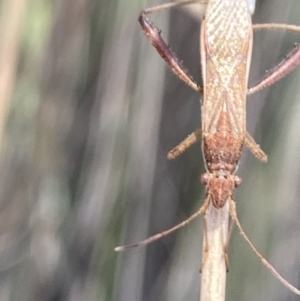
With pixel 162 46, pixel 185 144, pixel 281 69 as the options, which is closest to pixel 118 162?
pixel 185 144

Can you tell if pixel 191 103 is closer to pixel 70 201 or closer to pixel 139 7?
pixel 139 7

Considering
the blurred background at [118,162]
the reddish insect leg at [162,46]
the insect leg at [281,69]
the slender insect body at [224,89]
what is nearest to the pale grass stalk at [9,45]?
the blurred background at [118,162]

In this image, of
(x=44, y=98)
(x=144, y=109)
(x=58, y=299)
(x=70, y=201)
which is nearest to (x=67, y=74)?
(x=44, y=98)

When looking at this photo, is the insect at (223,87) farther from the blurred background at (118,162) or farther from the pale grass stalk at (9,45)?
the pale grass stalk at (9,45)

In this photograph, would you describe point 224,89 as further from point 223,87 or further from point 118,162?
point 118,162

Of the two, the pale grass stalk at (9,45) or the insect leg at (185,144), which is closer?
the pale grass stalk at (9,45)
